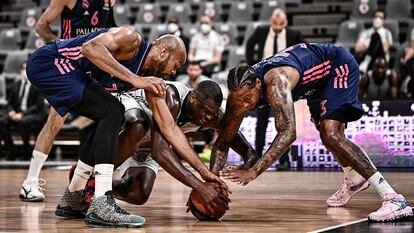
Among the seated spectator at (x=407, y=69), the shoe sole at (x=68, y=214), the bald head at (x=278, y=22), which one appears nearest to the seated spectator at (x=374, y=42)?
the seated spectator at (x=407, y=69)

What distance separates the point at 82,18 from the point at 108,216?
7.85 feet

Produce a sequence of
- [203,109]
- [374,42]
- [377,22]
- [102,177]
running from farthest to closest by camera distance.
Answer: [377,22]
[374,42]
[203,109]
[102,177]

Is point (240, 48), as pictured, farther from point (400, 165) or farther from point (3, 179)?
point (3, 179)

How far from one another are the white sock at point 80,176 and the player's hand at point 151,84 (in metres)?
0.79

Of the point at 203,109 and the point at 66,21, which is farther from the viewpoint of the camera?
the point at 66,21

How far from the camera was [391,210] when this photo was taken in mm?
4941

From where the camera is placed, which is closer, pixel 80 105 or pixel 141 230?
pixel 141 230

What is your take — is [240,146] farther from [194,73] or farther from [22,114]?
[22,114]

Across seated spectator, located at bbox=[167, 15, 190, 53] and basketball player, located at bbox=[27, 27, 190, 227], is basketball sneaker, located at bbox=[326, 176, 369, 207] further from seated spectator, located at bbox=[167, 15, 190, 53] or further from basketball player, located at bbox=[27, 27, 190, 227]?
seated spectator, located at bbox=[167, 15, 190, 53]

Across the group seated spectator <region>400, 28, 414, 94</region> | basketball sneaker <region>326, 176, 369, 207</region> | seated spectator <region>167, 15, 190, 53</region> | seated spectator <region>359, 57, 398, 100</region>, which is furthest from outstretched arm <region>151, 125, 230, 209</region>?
seated spectator <region>167, 15, 190, 53</region>

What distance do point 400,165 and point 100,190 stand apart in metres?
5.51

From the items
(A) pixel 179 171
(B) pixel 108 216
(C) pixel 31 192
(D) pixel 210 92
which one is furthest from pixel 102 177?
(C) pixel 31 192

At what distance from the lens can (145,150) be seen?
597cm

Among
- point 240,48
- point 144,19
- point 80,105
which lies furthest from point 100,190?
point 144,19
